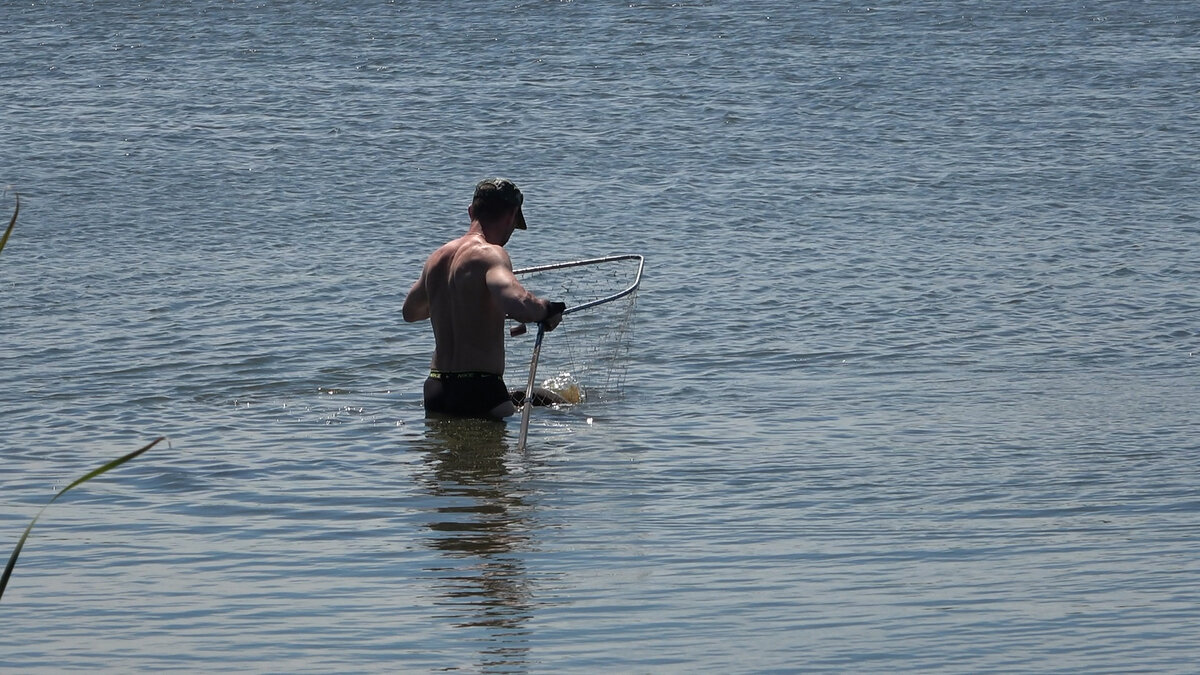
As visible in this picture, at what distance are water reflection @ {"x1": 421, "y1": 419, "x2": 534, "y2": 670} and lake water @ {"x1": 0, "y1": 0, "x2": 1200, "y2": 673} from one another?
24 millimetres

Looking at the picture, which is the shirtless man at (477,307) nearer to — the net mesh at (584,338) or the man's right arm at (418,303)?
the man's right arm at (418,303)

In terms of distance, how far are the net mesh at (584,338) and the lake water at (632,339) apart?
0.47 ft

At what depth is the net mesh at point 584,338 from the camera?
376 inches

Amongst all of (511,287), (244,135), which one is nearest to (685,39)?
(244,135)

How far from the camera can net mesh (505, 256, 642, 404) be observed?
31.3ft

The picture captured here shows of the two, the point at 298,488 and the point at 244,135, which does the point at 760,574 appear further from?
the point at 244,135

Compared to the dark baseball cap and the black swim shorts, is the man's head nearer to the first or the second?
the dark baseball cap

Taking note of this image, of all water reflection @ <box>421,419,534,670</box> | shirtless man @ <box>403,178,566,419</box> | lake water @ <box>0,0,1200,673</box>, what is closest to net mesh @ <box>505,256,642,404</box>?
lake water @ <box>0,0,1200,673</box>

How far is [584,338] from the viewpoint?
11125 millimetres

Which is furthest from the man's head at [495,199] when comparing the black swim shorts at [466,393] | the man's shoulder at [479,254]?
the black swim shorts at [466,393]

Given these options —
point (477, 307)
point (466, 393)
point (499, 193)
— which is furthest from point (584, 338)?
point (499, 193)

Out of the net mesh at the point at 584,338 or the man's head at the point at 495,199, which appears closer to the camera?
the man's head at the point at 495,199

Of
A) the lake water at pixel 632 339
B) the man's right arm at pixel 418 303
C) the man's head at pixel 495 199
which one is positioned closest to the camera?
the lake water at pixel 632 339

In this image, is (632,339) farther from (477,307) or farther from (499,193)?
(499,193)
